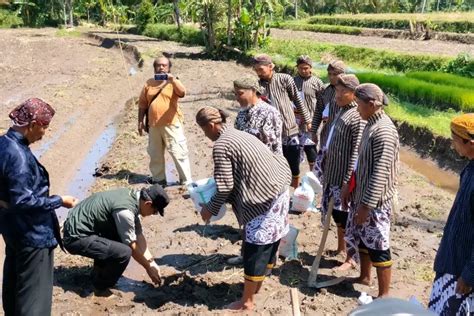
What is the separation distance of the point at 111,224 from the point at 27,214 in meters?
1.00

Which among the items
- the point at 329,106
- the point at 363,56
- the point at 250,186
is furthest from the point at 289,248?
the point at 363,56

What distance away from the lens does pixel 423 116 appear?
35.7ft

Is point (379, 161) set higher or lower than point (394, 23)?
higher

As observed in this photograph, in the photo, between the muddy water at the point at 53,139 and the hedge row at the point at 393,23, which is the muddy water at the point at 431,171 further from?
the hedge row at the point at 393,23

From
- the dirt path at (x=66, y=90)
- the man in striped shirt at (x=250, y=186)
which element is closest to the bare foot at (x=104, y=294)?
the man in striped shirt at (x=250, y=186)

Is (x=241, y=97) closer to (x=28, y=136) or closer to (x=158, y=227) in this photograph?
(x=28, y=136)

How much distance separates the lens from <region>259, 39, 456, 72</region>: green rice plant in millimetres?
16500

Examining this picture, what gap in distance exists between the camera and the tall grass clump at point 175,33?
2793 cm

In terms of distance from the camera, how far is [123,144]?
1003 centimetres

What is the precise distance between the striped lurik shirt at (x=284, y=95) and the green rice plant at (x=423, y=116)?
474 centimetres

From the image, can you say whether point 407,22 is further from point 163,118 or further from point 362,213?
point 362,213

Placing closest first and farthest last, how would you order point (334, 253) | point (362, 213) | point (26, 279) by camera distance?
point (26, 279) < point (362, 213) < point (334, 253)

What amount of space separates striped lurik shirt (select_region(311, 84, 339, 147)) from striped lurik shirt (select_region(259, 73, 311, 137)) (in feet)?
0.89

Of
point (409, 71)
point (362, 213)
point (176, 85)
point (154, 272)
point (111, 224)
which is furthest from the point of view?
point (409, 71)
